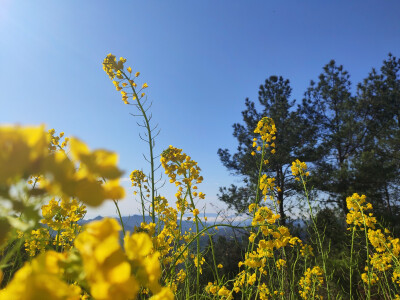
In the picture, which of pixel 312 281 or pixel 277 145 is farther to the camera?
pixel 277 145

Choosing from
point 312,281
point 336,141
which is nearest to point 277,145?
point 336,141

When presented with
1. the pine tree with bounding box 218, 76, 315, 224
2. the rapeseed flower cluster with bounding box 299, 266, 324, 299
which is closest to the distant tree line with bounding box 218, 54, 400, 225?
the pine tree with bounding box 218, 76, 315, 224

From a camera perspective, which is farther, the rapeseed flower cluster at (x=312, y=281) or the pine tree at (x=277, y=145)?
the pine tree at (x=277, y=145)

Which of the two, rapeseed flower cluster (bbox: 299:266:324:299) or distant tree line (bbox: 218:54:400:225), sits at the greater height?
distant tree line (bbox: 218:54:400:225)

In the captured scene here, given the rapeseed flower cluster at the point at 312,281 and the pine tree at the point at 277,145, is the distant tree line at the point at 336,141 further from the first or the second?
the rapeseed flower cluster at the point at 312,281

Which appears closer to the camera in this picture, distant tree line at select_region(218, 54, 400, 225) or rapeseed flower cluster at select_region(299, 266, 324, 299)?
rapeseed flower cluster at select_region(299, 266, 324, 299)

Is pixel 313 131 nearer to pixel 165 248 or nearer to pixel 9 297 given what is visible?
pixel 165 248

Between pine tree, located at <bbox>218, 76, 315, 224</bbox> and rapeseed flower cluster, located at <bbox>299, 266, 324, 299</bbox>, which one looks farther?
pine tree, located at <bbox>218, 76, 315, 224</bbox>

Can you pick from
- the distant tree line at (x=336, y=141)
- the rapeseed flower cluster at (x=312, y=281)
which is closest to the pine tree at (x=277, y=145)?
the distant tree line at (x=336, y=141)

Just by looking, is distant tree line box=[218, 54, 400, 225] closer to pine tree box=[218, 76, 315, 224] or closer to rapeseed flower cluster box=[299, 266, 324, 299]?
pine tree box=[218, 76, 315, 224]

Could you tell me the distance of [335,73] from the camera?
13.2m

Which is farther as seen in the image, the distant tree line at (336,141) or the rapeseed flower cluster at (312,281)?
the distant tree line at (336,141)

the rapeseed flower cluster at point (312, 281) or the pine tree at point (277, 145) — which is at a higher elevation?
the pine tree at point (277, 145)

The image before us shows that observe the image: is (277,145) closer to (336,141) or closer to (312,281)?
(336,141)
